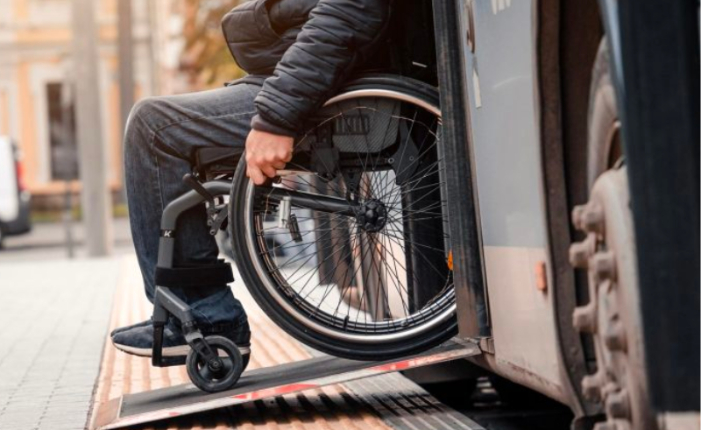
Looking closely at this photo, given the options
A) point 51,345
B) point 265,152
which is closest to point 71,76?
point 51,345

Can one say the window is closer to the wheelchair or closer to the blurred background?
the blurred background

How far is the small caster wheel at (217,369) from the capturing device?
4.89 meters

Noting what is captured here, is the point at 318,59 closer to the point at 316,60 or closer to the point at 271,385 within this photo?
the point at 316,60

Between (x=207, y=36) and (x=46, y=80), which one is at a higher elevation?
(x=46, y=80)

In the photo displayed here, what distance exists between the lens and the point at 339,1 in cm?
455

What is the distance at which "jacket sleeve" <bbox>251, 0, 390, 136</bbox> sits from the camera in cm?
454

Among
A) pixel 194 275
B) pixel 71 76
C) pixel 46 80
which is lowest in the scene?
pixel 194 275

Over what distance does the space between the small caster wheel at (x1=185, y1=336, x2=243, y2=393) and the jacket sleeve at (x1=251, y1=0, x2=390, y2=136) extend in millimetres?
731

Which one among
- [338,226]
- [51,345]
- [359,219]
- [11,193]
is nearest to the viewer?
[359,219]

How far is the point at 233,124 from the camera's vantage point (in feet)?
16.0

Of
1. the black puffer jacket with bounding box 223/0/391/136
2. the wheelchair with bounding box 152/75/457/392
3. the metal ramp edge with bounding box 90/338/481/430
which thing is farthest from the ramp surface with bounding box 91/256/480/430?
the black puffer jacket with bounding box 223/0/391/136

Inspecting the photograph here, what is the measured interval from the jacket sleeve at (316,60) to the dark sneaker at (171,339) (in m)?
0.75

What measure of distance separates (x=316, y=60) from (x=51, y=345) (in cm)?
427

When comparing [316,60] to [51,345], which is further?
[51,345]
